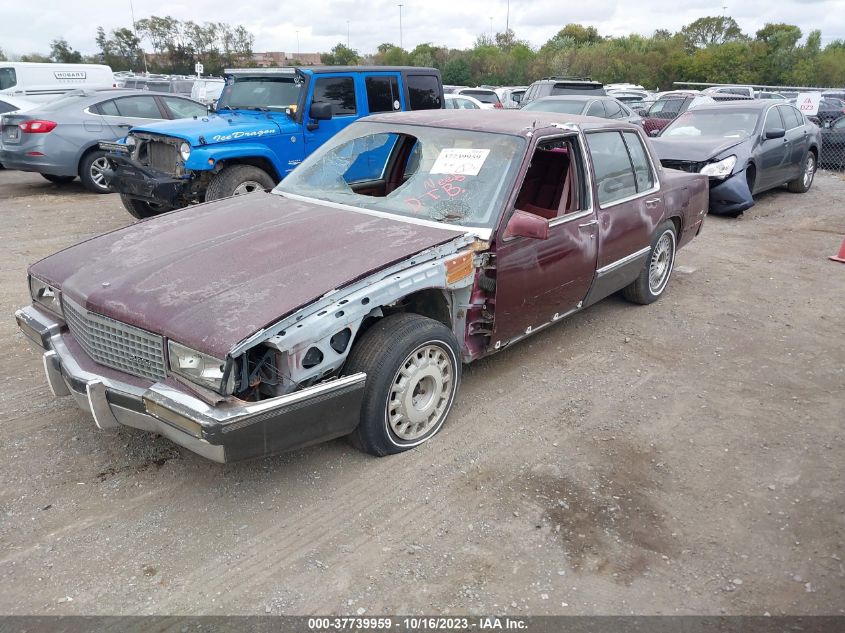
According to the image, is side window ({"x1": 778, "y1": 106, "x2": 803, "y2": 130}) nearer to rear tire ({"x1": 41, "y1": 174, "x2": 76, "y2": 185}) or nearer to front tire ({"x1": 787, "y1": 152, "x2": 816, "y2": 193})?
front tire ({"x1": 787, "y1": 152, "x2": 816, "y2": 193})

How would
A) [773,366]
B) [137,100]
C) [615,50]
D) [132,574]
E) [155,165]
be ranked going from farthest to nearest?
[615,50], [137,100], [155,165], [773,366], [132,574]

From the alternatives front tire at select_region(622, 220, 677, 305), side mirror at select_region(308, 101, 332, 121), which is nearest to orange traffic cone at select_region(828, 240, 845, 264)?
front tire at select_region(622, 220, 677, 305)

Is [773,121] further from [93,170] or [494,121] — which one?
[93,170]

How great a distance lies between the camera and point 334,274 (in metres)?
3.24

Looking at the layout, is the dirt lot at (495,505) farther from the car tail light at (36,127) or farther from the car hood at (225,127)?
the car tail light at (36,127)

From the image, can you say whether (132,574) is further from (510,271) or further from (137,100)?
(137,100)

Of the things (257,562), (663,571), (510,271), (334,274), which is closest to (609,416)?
(510,271)

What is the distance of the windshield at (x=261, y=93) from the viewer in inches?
337

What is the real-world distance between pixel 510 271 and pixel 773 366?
7.83 feet

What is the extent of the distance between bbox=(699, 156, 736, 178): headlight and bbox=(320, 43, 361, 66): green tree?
51.0m

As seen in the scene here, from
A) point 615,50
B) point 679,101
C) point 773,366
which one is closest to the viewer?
point 773,366

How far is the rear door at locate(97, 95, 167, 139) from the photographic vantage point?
10.7 meters

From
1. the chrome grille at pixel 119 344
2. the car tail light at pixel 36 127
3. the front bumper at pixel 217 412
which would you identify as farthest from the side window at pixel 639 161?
the car tail light at pixel 36 127

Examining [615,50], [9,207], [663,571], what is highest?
[615,50]
